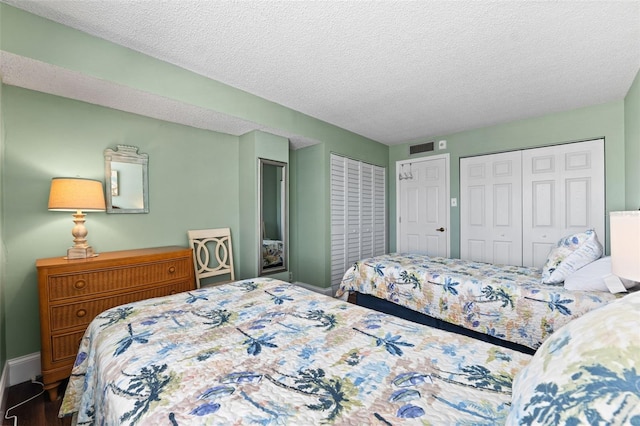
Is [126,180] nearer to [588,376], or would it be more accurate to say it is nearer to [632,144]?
[588,376]

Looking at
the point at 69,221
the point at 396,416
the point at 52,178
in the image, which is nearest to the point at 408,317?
the point at 396,416

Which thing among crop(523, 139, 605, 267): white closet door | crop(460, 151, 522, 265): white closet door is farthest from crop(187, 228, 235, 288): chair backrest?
crop(523, 139, 605, 267): white closet door

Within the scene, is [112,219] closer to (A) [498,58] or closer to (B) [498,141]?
(A) [498,58]

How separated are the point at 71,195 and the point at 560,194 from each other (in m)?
4.82

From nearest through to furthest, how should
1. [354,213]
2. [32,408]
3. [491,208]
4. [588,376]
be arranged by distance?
[588,376], [32,408], [491,208], [354,213]

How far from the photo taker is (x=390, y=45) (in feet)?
6.51

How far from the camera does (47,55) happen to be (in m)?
1.74

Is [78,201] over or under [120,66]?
under

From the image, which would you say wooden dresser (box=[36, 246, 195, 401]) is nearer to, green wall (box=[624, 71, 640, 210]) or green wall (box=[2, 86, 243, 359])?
green wall (box=[2, 86, 243, 359])

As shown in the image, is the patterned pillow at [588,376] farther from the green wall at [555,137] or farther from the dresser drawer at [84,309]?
the green wall at [555,137]

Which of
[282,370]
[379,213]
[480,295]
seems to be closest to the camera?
[282,370]

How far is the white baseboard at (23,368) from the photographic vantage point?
6.54 feet

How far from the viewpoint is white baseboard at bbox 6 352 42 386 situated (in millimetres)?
1993

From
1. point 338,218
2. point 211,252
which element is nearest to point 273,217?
point 211,252
